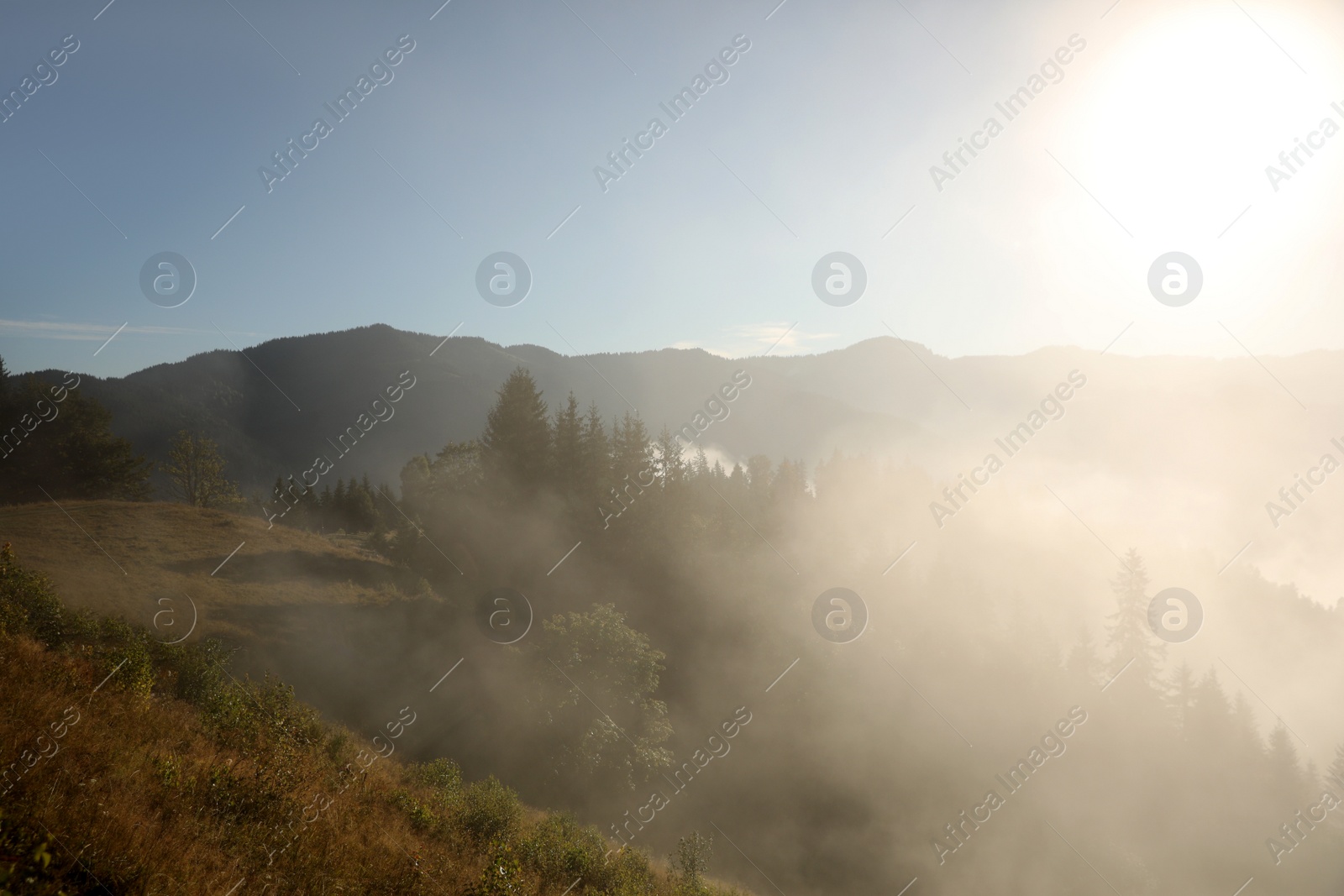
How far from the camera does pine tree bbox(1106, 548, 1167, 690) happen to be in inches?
2272

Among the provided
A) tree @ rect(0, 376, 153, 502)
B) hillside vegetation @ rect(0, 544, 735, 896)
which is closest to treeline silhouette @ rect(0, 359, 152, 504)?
tree @ rect(0, 376, 153, 502)

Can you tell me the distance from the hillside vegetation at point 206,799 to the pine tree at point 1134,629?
60.2 meters

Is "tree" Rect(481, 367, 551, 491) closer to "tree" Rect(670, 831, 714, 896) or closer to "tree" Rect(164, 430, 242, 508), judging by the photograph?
"tree" Rect(670, 831, 714, 896)

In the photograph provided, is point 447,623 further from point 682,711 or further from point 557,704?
point 682,711

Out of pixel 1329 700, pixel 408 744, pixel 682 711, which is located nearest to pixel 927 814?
pixel 682 711

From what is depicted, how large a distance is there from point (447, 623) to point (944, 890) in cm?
3810

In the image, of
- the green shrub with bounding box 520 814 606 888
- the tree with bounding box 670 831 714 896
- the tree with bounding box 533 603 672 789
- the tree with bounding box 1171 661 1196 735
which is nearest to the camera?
the green shrub with bounding box 520 814 606 888

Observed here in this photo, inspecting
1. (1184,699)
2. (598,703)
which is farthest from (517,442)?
(1184,699)

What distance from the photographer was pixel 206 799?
10.6m

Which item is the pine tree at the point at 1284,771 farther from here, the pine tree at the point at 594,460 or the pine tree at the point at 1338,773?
the pine tree at the point at 594,460

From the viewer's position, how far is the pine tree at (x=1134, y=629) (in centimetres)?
5772

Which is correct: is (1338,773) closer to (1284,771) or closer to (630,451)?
(1284,771)

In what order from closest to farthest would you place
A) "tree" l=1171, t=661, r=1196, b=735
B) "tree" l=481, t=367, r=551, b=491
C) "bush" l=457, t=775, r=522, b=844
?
"bush" l=457, t=775, r=522, b=844 → "tree" l=481, t=367, r=551, b=491 → "tree" l=1171, t=661, r=1196, b=735

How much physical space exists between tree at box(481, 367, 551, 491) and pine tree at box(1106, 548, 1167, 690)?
61078mm
